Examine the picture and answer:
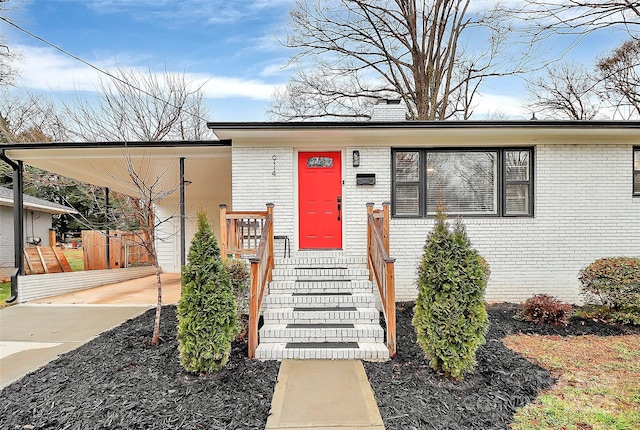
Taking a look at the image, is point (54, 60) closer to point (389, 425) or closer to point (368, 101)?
point (368, 101)

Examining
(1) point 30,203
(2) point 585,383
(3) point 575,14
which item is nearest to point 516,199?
(3) point 575,14

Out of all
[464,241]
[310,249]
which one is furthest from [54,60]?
[464,241]

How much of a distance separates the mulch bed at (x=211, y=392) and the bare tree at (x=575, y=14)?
5.78 meters

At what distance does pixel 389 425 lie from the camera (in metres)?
2.71

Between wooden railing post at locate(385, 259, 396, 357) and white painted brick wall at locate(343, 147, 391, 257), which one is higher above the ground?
white painted brick wall at locate(343, 147, 391, 257)

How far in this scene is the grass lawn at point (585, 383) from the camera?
2779 millimetres

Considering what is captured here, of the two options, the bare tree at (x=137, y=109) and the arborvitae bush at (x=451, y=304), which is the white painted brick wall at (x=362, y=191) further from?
the bare tree at (x=137, y=109)

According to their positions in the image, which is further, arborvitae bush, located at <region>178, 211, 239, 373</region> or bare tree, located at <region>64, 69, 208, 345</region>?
bare tree, located at <region>64, 69, 208, 345</region>

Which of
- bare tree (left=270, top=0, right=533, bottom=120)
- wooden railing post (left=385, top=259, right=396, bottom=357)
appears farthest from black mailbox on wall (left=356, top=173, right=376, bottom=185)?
bare tree (left=270, top=0, right=533, bottom=120)

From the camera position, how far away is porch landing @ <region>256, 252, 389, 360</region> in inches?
160

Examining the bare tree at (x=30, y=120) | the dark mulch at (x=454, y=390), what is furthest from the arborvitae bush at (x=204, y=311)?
the bare tree at (x=30, y=120)

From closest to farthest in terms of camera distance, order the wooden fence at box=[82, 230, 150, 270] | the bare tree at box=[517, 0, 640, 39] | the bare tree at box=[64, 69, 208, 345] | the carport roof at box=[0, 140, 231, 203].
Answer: the bare tree at box=[517, 0, 640, 39]
the carport roof at box=[0, 140, 231, 203]
the wooden fence at box=[82, 230, 150, 270]
the bare tree at box=[64, 69, 208, 345]

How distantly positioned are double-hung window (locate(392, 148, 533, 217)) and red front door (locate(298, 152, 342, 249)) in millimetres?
1177

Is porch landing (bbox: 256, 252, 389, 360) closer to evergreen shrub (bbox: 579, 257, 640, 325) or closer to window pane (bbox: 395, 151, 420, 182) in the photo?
window pane (bbox: 395, 151, 420, 182)
